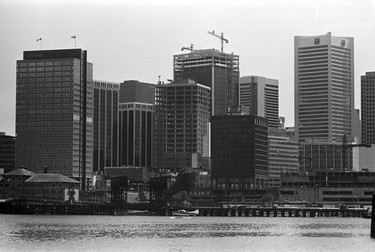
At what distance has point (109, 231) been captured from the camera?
15950 centimetres

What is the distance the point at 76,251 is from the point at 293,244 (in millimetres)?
30255

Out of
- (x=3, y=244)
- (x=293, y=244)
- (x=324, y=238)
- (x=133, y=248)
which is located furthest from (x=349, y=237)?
(x=3, y=244)

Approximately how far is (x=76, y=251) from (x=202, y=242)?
25.1m

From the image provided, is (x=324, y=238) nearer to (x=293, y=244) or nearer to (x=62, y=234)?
(x=293, y=244)

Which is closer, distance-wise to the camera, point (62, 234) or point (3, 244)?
point (3, 244)

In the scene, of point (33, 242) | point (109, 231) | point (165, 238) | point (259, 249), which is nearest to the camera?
point (259, 249)

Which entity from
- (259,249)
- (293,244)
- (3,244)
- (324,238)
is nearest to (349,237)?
(324,238)

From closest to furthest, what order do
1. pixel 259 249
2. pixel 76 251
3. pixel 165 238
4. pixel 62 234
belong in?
pixel 76 251
pixel 259 249
pixel 165 238
pixel 62 234

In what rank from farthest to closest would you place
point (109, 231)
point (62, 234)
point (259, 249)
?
point (109, 231) → point (62, 234) → point (259, 249)

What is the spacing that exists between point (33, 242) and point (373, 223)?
43120 millimetres

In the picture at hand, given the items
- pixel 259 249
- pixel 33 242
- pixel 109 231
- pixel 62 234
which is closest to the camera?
pixel 259 249

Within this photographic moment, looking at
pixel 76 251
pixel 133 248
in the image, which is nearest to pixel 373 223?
pixel 133 248

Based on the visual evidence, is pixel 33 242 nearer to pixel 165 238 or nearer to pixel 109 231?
pixel 165 238

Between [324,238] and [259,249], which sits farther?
[324,238]
